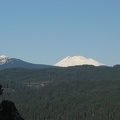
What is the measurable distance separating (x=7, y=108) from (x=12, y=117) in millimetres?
1101

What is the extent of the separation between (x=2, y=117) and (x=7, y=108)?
5.02 feet

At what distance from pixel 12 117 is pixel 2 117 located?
3.76 feet

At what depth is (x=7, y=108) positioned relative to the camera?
40531 mm

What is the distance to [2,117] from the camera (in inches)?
1543

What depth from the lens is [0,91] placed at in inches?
1645

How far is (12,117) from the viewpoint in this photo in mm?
39969

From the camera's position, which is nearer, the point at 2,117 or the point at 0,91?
the point at 2,117

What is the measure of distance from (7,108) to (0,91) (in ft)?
7.02

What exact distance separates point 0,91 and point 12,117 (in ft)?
10.6

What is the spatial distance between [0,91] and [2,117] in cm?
344
